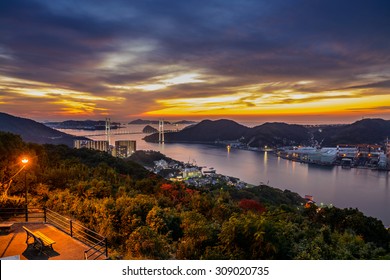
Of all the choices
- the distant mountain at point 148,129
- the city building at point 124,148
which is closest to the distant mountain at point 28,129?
the city building at point 124,148

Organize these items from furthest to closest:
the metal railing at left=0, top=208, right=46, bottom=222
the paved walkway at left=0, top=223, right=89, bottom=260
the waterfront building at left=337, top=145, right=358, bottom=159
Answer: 1. the waterfront building at left=337, top=145, right=358, bottom=159
2. the metal railing at left=0, top=208, right=46, bottom=222
3. the paved walkway at left=0, top=223, right=89, bottom=260

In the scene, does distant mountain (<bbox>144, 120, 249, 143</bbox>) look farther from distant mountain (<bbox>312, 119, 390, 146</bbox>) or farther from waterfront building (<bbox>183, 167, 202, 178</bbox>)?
distant mountain (<bbox>312, 119, 390, 146</bbox>)

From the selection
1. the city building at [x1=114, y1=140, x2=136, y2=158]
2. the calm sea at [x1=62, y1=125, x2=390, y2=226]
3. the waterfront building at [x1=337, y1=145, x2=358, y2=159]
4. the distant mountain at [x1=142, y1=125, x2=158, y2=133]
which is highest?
the distant mountain at [x1=142, y1=125, x2=158, y2=133]

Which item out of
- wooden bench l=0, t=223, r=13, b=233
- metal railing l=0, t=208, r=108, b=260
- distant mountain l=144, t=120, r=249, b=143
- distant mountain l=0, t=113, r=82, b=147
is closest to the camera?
metal railing l=0, t=208, r=108, b=260

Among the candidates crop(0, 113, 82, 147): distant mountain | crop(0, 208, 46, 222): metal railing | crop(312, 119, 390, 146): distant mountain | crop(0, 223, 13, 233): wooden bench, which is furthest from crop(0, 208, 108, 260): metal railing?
crop(312, 119, 390, 146): distant mountain

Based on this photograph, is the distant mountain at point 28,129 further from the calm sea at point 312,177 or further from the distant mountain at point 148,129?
the distant mountain at point 148,129

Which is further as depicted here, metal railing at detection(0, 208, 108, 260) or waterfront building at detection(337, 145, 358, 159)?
waterfront building at detection(337, 145, 358, 159)
